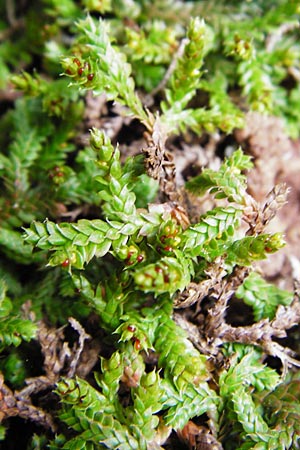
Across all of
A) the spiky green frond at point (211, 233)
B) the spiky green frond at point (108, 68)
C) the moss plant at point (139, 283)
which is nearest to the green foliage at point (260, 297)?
the moss plant at point (139, 283)

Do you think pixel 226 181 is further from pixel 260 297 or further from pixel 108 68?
pixel 108 68

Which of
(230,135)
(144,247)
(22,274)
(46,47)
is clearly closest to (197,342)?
(144,247)

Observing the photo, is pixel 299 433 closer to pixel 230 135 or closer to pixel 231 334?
pixel 231 334

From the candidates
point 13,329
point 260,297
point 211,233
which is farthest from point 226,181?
point 13,329

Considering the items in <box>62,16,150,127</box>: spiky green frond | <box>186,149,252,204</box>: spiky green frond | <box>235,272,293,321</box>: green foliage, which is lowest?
<box>235,272,293,321</box>: green foliage

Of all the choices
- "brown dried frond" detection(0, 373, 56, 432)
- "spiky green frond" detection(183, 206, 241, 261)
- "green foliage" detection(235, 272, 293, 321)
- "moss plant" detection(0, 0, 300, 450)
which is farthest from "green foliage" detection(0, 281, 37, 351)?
"green foliage" detection(235, 272, 293, 321)

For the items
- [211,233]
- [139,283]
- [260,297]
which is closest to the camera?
[139,283]

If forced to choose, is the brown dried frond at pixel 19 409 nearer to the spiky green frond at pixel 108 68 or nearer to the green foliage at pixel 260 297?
the green foliage at pixel 260 297

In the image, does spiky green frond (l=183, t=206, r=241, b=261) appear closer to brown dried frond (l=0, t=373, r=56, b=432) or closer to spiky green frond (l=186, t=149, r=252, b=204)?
spiky green frond (l=186, t=149, r=252, b=204)
